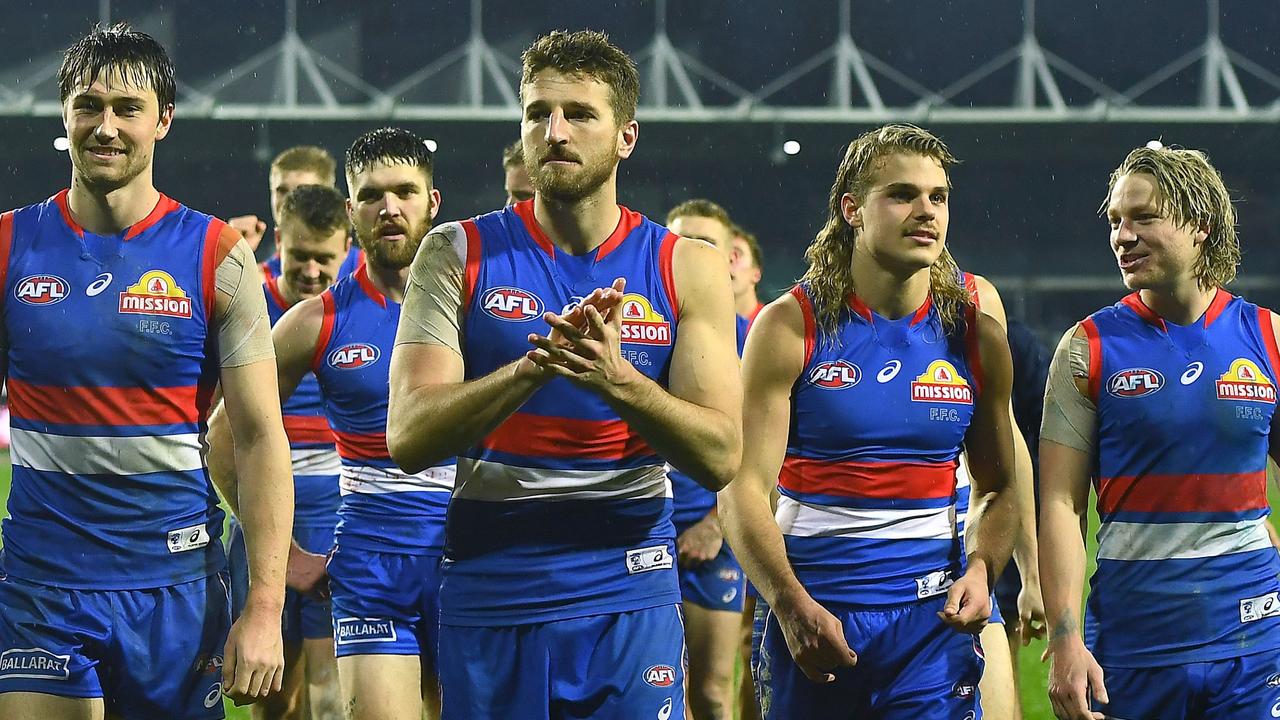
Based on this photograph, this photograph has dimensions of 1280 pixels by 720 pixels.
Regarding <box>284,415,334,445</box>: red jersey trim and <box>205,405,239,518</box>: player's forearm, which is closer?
<box>205,405,239,518</box>: player's forearm

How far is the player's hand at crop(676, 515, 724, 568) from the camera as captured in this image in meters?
7.04

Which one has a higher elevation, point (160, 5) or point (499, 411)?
point (160, 5)

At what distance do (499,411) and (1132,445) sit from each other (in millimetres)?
1918

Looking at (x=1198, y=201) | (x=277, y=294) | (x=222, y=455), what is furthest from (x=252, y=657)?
(x=277, y=294)

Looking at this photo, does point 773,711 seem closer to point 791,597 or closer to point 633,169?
point 791,597

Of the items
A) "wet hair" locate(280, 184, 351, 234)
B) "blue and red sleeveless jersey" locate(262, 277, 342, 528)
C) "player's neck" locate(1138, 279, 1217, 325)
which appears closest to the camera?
"player's neck" locate(1138, 279, 1217, 325)

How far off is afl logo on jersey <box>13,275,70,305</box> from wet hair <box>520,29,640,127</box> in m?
1.29

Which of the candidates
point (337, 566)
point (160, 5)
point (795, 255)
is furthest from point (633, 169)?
→ point (337, 566)

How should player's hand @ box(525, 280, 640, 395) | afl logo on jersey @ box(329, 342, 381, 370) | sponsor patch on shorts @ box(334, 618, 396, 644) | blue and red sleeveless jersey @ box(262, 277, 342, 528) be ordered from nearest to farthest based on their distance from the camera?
player's hand @ box(525, 280, 640, 395)
sponsor patch on shorts @ box(334, 618, 396, 644)
afl logo on jersey @ box(329, 342, 381, 370)
blue and red sleeveless jersey @ box(262, 277, 342, 528)

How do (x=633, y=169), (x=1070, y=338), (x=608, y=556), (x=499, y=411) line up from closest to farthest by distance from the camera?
(x=499, y=411)
(x=608, y=556)
(x=1070, y=338)
(x=633, y=169)

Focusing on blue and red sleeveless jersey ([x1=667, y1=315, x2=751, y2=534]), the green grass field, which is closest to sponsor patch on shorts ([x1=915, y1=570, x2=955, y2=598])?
blue and red sleeveless jersey ([x1=667, y1=315, x2=751, y2=534])

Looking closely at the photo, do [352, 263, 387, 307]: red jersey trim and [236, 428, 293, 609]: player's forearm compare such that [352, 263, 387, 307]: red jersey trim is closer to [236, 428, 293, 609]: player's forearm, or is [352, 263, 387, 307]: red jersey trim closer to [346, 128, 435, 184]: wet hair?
[346, 128, 435, 184]: wet hair

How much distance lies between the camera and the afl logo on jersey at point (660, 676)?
3.85 meters

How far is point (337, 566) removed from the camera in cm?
583
